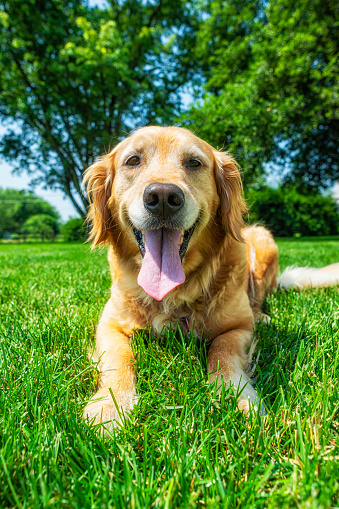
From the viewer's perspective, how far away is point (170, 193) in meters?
1.68

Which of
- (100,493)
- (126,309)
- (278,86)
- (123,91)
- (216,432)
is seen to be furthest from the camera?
(123,91)

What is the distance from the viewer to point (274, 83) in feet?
40.8

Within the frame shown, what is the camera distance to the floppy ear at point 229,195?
2.20 m

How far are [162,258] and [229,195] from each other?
868 mm

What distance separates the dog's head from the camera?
5.79 ft

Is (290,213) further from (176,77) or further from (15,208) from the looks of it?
(15,208)

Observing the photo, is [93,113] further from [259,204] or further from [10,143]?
[259,204]

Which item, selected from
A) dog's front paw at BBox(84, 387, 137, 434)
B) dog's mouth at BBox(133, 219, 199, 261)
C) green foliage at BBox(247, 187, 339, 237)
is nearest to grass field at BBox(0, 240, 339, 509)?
dog's front paw at BBox(84, 387, 137, 434)

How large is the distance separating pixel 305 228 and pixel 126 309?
24.2 meters


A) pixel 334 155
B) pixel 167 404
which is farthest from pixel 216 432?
pixel 334 155

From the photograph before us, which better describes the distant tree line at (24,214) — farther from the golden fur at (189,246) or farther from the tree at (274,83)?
the golden fur at (189,246)

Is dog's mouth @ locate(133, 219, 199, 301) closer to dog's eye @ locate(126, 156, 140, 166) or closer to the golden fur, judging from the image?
the golden fur

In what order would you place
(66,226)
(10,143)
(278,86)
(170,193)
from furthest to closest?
(66,226) < (10,143) < (278,86) < (170,193)

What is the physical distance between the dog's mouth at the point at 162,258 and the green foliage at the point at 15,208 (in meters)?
79.2
